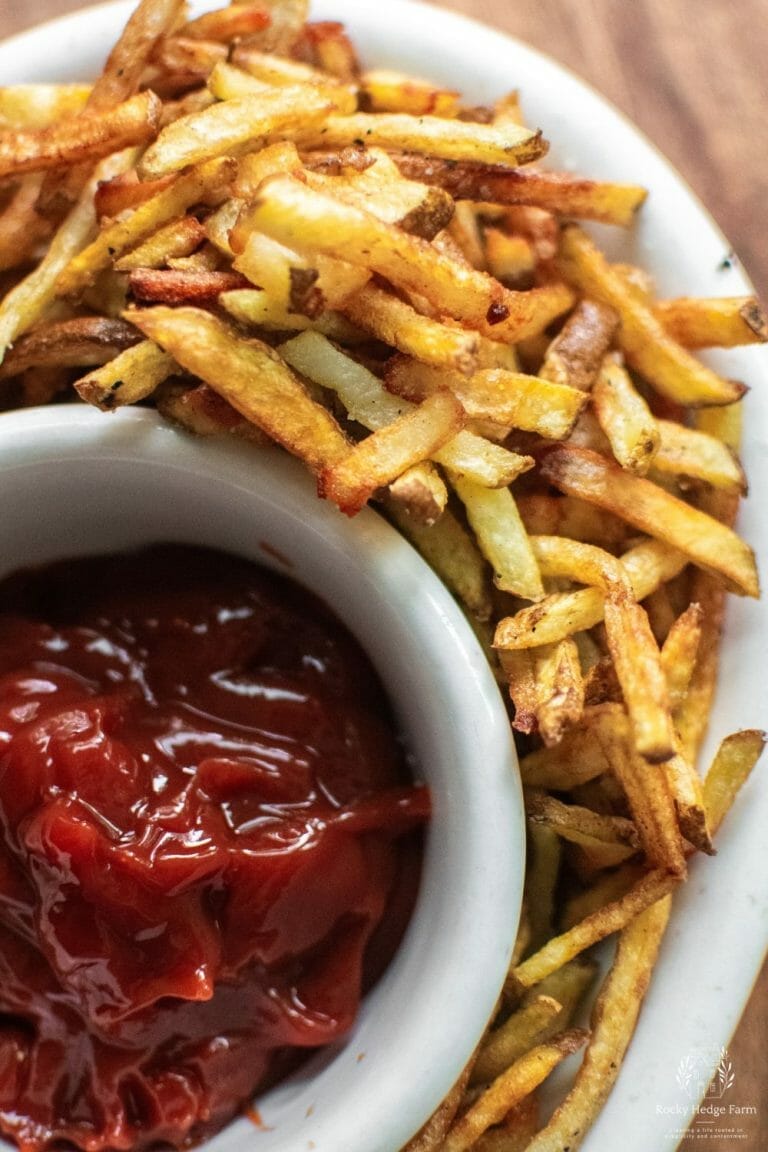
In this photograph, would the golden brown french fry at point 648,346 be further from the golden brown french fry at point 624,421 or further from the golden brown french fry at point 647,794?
the golden brown french fry at point 647,794

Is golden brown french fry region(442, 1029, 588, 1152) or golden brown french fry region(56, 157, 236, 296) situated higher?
golden brown french fry region(56, 157, 236, 296)

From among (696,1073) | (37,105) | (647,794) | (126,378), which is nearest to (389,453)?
(126,378)

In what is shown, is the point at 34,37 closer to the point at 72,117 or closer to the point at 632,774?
the point at 72,117

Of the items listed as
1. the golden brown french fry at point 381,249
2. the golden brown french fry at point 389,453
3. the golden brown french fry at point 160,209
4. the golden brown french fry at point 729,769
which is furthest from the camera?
the golden brown french fry at point 729,769

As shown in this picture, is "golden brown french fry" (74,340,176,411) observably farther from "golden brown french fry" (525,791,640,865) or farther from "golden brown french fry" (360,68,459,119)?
"golden brown french fry" (525,791,640,865)

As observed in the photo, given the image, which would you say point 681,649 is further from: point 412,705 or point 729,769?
point 412,705

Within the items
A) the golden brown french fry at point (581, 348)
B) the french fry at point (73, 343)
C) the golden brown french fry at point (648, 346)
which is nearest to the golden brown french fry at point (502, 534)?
the golden brown french fry at point (581, 348)

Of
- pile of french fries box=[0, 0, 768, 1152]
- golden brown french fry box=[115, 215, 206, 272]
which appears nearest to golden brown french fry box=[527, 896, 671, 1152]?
pile of french fries box=[0, 0, 768, 1152]
